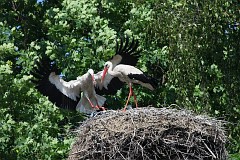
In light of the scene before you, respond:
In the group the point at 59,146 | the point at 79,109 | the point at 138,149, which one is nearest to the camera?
the point at 138,149

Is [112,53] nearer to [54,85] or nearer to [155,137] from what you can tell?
[54,85]

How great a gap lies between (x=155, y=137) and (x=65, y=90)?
325 cm

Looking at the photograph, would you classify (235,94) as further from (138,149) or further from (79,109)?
(138,149)

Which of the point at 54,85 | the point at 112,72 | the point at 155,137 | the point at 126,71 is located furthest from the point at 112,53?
the point at 155,137

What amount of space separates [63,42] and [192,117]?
19.4 feet

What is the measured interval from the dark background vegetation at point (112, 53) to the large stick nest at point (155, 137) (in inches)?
81.8

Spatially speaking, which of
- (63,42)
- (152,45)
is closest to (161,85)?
(152,45)

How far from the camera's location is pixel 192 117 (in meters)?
11.3

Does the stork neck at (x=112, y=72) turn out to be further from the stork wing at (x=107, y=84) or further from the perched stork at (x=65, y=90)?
the perched stork at (x=65, y=90)

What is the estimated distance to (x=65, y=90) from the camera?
14.0 metres

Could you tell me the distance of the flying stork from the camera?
42.7 feet

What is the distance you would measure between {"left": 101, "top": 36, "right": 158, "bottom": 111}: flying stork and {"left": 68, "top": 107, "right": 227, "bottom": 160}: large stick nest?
5.30ft

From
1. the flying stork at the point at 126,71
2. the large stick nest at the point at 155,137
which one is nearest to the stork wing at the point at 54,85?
the flying stork at the point at 126,71

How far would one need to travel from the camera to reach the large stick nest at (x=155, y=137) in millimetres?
11039
